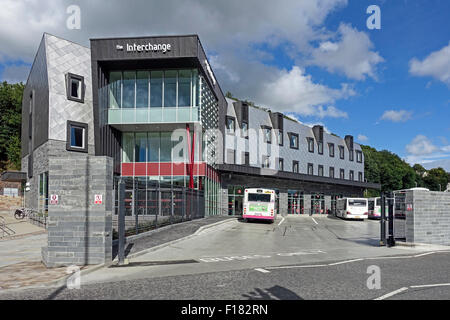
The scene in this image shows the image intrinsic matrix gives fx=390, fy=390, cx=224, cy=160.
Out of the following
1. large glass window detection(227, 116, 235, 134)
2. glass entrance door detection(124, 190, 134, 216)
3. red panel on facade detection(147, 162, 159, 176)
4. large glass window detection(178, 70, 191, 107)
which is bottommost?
glass entrance door detection(124, 190, 134, 216)

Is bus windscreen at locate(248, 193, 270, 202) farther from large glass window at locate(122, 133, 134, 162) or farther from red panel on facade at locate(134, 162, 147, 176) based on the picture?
large glass window at locate(122, 133, 134, 162)

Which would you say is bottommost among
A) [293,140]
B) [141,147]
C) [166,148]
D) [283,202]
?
[283,202]

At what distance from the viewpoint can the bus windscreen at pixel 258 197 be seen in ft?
98.9

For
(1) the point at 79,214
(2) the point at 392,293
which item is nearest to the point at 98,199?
(1) the point at 79,214

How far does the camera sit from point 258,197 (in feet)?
99.0

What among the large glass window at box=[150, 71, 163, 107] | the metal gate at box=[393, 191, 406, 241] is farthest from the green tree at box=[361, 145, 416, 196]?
the metal gate at box=[393, 191, 406, 241]

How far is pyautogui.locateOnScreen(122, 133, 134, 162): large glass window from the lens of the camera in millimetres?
32969

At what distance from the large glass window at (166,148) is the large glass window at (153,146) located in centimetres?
43

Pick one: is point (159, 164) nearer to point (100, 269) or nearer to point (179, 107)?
point (179, 107)

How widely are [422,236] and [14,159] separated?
5748cm

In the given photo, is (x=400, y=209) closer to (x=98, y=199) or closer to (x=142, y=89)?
(x=98, y=199)

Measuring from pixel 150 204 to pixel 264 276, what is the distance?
9.91 m

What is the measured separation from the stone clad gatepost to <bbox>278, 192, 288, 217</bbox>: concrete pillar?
39741 mm

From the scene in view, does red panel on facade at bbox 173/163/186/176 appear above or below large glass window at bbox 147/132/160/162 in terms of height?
below
